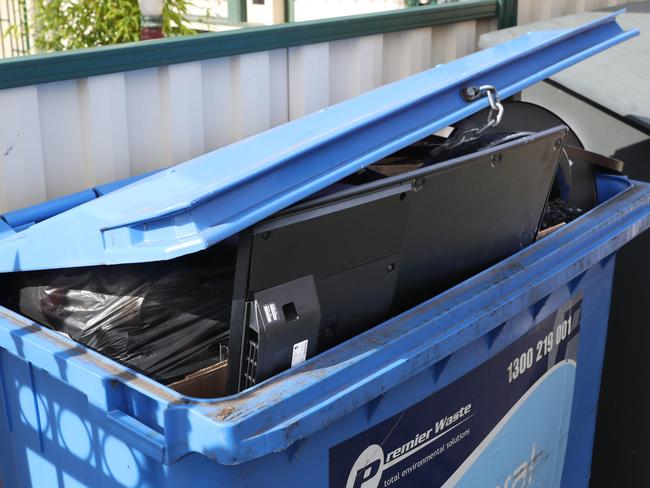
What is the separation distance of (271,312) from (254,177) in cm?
25

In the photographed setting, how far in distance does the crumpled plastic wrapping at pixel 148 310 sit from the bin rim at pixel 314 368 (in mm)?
117

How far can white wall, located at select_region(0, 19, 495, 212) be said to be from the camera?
2.28 metres

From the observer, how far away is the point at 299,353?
1658 millimetres

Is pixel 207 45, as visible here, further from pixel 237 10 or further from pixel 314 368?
pixel 237 10

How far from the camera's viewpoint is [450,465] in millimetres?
1956

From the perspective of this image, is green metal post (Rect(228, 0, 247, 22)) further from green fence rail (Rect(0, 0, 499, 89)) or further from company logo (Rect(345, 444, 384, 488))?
company logo (Rect(345, 444, 384, 488))

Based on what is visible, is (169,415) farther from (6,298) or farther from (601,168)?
(601,168)

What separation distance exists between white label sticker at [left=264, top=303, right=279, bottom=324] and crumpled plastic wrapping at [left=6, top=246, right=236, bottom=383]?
27cm

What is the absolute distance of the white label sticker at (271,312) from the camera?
1595 millimetres

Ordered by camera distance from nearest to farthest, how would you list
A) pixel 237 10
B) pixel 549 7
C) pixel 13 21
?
pixel 549 7 < pixel 237 10 < pixel 13 21

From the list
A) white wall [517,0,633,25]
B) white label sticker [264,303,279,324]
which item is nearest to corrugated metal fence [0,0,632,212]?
white wall [517,0,633,25]

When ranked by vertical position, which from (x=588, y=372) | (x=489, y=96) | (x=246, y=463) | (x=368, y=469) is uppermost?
(x=489, y=96)

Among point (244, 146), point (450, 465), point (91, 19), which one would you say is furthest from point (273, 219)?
point (91, 19)

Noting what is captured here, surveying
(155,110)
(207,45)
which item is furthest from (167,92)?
(207,45)
